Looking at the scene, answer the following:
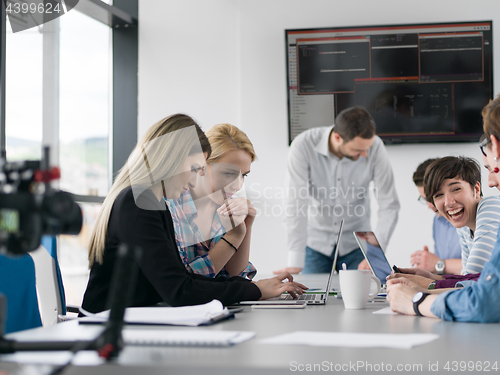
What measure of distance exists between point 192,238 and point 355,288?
2.29 ft

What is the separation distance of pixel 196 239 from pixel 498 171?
99 cm

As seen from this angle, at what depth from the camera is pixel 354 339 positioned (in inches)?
29.6

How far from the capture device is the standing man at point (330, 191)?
298cm

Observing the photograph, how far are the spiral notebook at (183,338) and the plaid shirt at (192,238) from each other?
2.62 feet

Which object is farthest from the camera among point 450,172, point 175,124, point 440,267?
point 440,267

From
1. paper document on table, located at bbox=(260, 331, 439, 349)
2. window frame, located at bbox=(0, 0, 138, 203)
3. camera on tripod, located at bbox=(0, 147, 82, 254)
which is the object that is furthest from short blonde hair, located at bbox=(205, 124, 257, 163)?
window frame, located at bbox=(0, 0, 138, 203)

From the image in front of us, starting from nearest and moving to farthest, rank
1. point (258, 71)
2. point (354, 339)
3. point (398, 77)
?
point (354, 339) < point (398, 77) < point (258, 71)

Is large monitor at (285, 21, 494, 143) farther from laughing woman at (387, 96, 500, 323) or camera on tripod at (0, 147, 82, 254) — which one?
camera on tripod at (0, 147, 82, 254)

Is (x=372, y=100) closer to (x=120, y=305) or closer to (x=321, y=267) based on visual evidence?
(x=321, y=267)

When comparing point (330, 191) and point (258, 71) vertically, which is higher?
point (258, 71)

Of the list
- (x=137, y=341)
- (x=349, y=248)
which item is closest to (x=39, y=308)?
(x=137, y=341)

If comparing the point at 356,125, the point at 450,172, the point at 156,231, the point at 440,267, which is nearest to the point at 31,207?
the point at 156,231

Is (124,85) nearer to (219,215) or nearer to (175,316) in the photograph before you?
(219,215)

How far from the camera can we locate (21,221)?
50 centimetres
